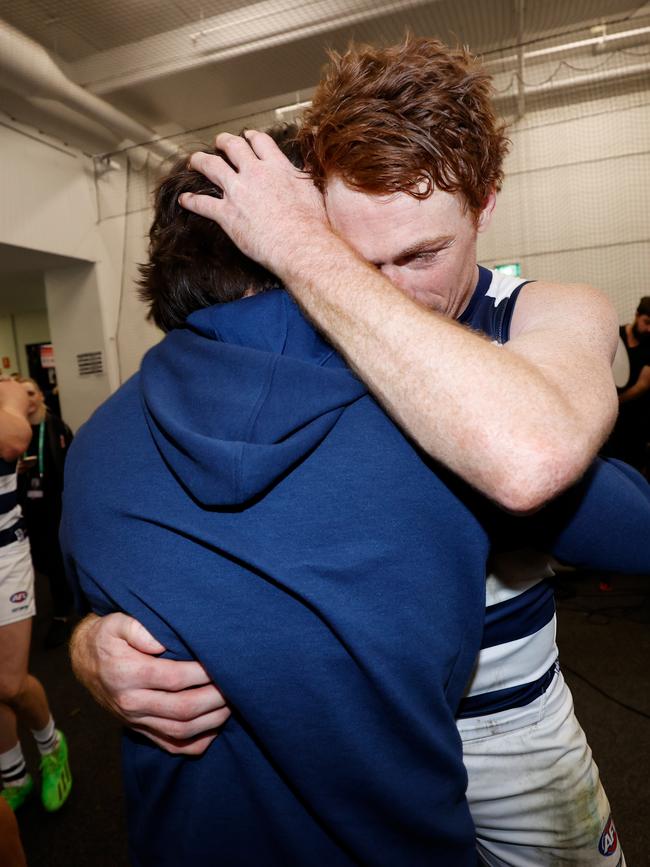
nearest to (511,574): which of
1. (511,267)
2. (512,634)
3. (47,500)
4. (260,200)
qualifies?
(512,634)

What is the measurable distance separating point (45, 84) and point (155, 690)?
16.5ft

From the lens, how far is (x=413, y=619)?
21.6 inches

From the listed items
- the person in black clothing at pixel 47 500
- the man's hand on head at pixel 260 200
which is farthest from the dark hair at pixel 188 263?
the person in black clothing at pixel 47 500

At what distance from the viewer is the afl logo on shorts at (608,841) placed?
933mm

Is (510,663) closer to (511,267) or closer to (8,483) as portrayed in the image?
(8,483)

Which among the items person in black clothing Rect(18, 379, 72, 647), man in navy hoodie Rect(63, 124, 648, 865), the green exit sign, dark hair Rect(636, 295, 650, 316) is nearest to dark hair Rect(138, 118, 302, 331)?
man in navy hoodie Rect(63, 124, 648, 865)

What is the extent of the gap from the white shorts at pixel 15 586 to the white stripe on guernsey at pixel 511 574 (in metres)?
1.96

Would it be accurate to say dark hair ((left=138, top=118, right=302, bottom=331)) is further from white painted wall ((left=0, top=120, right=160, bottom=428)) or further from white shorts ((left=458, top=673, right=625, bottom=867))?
white painted wall ((left=0, top=120, right=160, bottom=428))

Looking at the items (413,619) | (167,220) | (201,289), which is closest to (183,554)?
(413,619)

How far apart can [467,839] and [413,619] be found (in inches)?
11.5

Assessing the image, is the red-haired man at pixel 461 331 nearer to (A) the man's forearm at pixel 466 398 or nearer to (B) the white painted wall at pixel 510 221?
(A) the man's forearm at pixel 466 398

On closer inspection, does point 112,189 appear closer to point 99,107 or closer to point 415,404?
point 99,107

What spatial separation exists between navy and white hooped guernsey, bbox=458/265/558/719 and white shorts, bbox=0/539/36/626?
74.2 inches

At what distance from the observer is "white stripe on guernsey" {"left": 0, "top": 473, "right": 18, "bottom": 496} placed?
2.29 meters
